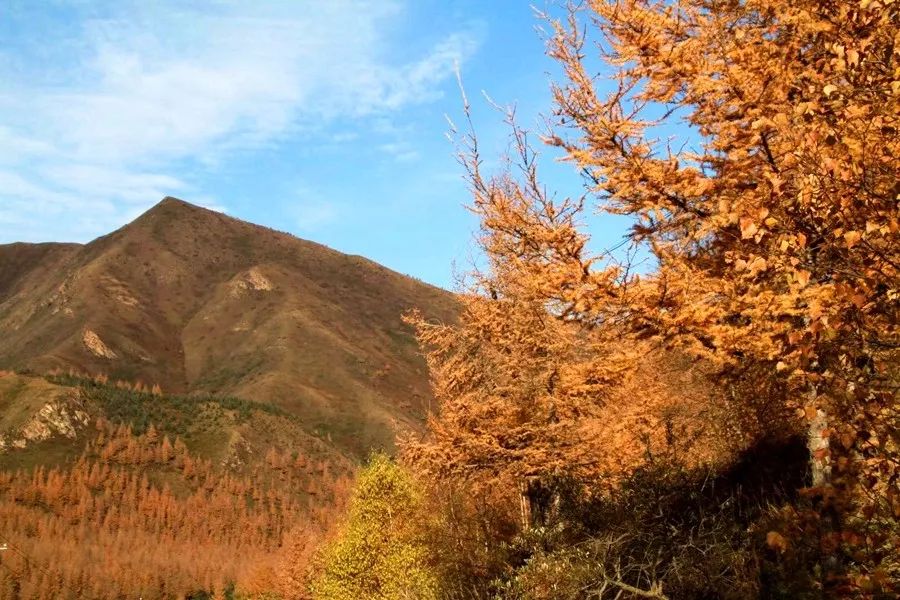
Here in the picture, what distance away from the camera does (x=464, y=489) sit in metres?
15.0

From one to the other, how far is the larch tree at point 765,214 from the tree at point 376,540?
18.4 m

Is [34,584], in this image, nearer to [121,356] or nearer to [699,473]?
[699,473]

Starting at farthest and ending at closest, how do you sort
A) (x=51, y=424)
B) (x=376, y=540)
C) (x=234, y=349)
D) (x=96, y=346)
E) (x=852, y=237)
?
1. (x=234, y=349)
2. (x=96, y=346)
3. (x=51, y=424)
4. (x=376, y=540)
5. (x=852, y=237)

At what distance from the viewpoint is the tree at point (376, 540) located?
23.1 metres

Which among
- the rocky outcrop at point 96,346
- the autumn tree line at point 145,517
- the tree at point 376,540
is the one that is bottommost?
the autumn tree line at point 145,517

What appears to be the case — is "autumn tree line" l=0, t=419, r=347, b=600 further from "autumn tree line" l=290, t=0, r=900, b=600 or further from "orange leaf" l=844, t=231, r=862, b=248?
"orange leaf" l=844, t=231, r=862, b=248

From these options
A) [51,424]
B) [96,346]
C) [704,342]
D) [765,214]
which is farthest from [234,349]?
[765,214]

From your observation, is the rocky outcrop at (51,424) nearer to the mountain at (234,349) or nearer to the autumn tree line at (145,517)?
the autumn tree line at (145,517)

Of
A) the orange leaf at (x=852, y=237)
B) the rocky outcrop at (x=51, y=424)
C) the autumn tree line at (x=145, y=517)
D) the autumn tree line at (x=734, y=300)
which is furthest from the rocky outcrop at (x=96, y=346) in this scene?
the orange leaf at (x=852, y=237)

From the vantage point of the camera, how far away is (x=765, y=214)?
2.83m

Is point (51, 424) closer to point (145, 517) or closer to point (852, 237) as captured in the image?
point (145, 517)

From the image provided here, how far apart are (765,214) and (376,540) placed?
24277mm

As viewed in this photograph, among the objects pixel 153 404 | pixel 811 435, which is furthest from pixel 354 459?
pixel 811 435

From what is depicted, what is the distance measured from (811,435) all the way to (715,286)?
2.26 m
